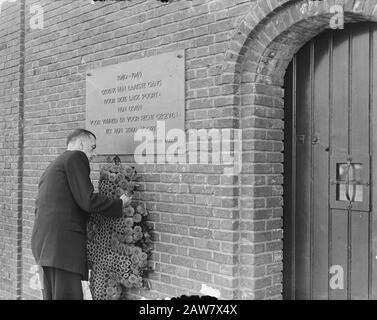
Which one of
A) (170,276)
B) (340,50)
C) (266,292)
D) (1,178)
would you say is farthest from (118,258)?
(1,178)

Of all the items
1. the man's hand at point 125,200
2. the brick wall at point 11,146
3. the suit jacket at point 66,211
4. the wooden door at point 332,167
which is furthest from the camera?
the brick wall at point 11,146

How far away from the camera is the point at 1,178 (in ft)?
21.5

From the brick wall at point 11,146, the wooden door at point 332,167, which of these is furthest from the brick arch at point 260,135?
the brick wall at point 11,146

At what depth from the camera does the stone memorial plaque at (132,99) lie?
426 centimetres

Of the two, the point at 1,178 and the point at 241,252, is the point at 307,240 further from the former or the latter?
the point at 1,178

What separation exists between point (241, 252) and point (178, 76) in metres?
1.49

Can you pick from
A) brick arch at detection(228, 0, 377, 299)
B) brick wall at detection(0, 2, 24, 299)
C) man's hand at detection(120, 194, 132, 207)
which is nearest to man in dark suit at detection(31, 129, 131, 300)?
man's hand at detection(120, 194, 132, 207)

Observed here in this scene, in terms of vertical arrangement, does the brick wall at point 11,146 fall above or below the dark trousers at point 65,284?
above

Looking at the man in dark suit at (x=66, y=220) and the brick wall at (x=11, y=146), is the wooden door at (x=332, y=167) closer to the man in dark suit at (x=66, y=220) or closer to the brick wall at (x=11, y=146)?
the man in dark suit at (x=66, y=220)

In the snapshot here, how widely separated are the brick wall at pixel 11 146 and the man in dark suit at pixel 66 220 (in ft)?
7.36

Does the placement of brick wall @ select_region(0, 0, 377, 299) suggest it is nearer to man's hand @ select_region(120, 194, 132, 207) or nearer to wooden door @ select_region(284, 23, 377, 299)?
wooden door @ select_region(284, 23, 377, 299)

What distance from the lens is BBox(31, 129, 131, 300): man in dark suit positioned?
3.92 m

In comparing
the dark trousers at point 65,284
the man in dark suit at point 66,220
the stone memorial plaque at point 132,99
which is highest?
the stone memorial plaque at point 132,99

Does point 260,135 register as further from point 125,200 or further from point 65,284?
point 65,284
